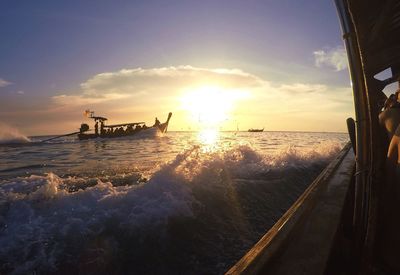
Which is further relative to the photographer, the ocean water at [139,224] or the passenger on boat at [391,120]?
the ocean water at [139,224]

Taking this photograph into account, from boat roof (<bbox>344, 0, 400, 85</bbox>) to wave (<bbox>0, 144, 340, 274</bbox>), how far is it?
317cm

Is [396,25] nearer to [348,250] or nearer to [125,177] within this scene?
[348,250]

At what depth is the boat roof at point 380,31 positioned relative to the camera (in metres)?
4.23

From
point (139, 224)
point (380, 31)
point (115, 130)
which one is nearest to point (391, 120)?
point (380, 31)

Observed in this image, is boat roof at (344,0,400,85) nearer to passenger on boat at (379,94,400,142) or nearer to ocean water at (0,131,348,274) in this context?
passenger on boat at (379,94,400,142)

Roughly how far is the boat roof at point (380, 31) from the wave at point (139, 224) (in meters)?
3.17

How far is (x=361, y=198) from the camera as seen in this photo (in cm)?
241

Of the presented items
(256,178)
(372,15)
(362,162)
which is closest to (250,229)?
(362,162)

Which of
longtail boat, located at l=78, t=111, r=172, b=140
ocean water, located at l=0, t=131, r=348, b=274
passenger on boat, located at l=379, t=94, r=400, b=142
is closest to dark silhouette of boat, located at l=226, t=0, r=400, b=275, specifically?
passenger on boat, located at l=379, t=94, r=400, b=142

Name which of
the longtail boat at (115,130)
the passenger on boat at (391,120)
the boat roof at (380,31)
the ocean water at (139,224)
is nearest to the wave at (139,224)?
the ocean water at (139,224)

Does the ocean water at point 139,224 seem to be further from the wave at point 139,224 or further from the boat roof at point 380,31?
the boat roof at point 380,31

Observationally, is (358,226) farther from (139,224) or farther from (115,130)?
(115,130)

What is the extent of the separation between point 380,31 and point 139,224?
5.40 m

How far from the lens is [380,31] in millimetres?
5449
